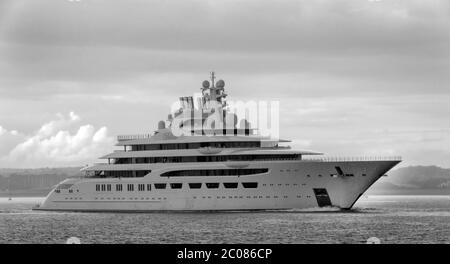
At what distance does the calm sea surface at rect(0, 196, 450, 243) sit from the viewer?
4609cm

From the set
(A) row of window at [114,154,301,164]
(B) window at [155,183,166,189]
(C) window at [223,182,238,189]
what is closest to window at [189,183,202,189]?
(A) row of window at [114,154,301,164]

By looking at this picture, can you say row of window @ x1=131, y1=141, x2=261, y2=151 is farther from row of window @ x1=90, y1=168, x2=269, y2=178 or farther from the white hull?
row of window @ x1=90, y1=168, x2=269, y2=178

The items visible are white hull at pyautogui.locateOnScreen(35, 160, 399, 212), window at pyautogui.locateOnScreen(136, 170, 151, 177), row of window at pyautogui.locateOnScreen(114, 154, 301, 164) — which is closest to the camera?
white hull at pyautogui.locateOnScreen(35, 160, 399, 212)

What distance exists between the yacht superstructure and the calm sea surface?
4.20 feet

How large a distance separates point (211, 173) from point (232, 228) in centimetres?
1115

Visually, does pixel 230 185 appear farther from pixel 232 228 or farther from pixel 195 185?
pixel 232 228

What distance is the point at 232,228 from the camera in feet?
165

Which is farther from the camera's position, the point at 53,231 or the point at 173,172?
the point at 173,172

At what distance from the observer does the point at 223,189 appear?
60219 mm

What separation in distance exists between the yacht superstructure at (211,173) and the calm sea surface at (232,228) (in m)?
1.28

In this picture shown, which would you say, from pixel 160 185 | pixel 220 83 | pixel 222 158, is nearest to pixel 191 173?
pixel 222 158

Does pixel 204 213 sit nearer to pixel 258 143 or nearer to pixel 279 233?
pixel 258 143

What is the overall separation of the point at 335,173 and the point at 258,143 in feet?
21.2
